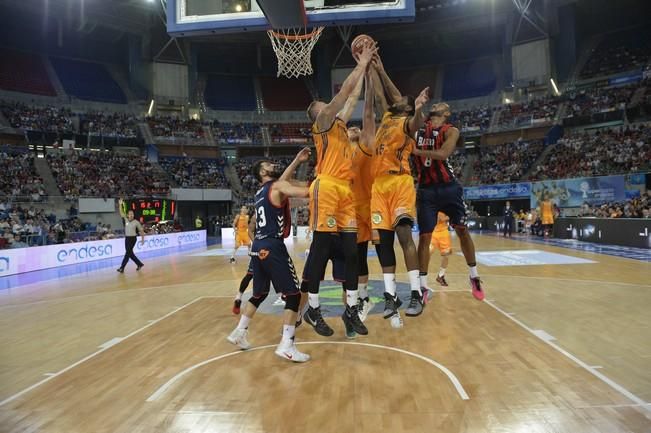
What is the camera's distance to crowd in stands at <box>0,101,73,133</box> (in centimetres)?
3027

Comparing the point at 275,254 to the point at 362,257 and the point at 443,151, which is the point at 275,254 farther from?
the point at 443,151

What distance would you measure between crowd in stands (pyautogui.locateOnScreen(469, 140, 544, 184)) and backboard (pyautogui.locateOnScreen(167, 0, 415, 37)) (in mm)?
24707

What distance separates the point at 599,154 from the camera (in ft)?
88.5

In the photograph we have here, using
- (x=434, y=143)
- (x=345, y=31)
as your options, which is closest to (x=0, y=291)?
(x=434, y=143)

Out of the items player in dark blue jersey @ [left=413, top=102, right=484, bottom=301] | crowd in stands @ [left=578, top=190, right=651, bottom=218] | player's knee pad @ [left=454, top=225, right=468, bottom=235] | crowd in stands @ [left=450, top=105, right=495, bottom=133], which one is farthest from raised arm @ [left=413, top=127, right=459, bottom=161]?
crowd in stands @ [left=450, top=105, right=495, bottom=133]

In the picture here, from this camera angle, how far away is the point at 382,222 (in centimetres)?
510

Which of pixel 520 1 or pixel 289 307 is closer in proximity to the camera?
pixel 289 307

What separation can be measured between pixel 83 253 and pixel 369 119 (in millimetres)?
15238

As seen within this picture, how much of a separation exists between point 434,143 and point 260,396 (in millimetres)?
3593

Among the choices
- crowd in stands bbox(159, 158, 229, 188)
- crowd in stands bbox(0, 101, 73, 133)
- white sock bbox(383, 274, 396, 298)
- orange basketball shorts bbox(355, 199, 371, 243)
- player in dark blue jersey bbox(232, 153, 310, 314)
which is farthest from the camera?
crowd in stands bbox(159, 158, 229, 188)

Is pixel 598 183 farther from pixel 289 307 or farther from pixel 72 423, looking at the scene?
pixel 72 423

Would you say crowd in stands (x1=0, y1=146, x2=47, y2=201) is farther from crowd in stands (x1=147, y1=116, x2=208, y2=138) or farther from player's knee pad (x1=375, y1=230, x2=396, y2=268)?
player's knee pad (x1=375, y1=230, x2=396, y2=268)

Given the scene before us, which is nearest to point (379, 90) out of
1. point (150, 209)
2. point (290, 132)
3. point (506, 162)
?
point (150, 209)

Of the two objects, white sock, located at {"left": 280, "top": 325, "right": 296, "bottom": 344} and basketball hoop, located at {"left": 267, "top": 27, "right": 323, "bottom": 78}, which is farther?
basketball hoop, located at {"left": 267, "top": 27, "right": 323, "bottom": 78}
